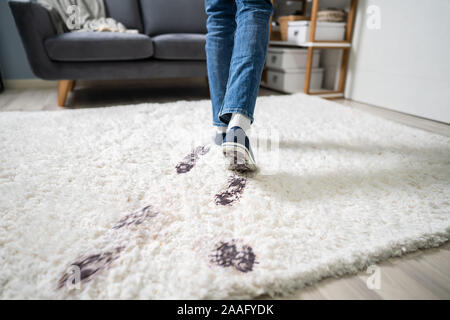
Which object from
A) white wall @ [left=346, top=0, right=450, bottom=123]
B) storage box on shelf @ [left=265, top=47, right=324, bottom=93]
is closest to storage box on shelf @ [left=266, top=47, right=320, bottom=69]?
storage box on shelf @ [left=265, top=47, right=324, bottom=93]

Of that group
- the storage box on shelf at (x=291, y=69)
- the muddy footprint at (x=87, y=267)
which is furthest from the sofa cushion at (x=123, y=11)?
the muddy footprint at (x=87, y=267)

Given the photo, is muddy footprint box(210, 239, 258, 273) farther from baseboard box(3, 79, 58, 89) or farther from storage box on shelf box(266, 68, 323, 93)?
baseboard box(3, 79, 58, 89)

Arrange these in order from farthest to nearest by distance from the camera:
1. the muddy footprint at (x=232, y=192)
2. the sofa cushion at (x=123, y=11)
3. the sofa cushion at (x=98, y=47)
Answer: the sofa cushion at (x=123, y=11) < the sofa cushion at (x=98, y=47) < the muddy footprint at (x=232, y=192)

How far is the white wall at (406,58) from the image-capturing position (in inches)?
59.1

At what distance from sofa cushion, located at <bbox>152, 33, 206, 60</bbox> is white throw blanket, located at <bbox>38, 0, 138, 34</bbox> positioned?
0.33 meters

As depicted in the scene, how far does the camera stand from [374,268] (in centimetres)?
52

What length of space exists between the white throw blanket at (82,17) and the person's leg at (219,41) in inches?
52.6

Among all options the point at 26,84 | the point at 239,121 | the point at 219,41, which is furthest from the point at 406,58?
the point at 26,84

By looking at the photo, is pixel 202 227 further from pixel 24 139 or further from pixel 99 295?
pixel 24 139

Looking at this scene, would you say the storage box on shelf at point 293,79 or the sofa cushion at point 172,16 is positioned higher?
the sofa cushion at point 172,16

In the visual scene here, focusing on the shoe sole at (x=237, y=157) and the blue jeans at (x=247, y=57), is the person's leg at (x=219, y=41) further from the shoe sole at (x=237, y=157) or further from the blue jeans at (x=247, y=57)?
the shoe sole at (x=237, y=157)

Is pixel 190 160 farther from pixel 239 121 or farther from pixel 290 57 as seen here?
pixel 290 57

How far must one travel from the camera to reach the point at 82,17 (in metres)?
2.02
